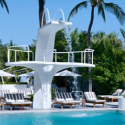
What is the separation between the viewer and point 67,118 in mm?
13859

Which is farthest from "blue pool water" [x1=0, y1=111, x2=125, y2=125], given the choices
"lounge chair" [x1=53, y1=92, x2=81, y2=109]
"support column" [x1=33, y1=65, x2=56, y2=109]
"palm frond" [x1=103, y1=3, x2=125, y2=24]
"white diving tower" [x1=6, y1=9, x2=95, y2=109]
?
"palm frond" [x1=103, y1=3, x2=125, y2=24]

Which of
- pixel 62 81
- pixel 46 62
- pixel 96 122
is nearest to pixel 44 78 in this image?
pixel 46 62

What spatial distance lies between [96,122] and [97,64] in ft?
41.4

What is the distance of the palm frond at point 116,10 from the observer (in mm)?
23312

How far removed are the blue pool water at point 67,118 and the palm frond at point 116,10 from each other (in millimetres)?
10137

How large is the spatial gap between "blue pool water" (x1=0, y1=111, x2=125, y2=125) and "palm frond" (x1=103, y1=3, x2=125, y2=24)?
10.1 metres

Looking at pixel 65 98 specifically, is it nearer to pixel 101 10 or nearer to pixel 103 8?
pixel 101 10

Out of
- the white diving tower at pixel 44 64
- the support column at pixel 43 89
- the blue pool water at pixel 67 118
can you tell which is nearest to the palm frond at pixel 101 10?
the white diving tower at pixel 44 64

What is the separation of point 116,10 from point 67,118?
12491 mm

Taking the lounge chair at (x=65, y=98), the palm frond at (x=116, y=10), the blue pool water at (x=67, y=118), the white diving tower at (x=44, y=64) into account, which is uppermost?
the palm frond at (x=116, y=10)

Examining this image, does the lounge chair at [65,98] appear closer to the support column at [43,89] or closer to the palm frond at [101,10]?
the support column at [43,89]

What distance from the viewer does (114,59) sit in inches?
984

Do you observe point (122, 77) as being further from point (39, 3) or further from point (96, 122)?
point (96, 122)

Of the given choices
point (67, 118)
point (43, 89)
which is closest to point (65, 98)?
point (43, 89)
